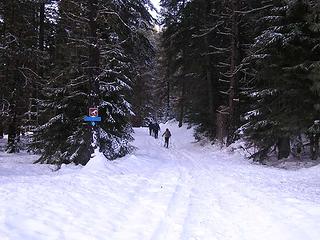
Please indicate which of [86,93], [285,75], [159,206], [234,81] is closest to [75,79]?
[86,93]

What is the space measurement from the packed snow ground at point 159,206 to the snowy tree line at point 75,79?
346 centimetres

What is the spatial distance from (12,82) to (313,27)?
49.3ft

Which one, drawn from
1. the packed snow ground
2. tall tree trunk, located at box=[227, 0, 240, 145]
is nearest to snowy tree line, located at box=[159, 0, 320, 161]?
tall tree trunk, located at box=[227, 0, 240, 145]

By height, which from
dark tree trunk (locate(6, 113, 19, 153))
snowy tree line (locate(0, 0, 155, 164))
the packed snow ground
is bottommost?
the packed snow ground

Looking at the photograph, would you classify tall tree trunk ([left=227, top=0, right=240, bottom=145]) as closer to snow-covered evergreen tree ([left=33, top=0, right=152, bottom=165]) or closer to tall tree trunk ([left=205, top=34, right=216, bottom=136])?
tall tree trunk ([left=205, top=34, right=216, bottom=136])

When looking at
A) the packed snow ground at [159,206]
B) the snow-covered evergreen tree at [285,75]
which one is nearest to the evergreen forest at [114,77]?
the snow-covered evergreen tree at [285,75]

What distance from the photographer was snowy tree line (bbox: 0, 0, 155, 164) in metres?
17.0

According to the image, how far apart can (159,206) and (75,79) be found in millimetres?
9145

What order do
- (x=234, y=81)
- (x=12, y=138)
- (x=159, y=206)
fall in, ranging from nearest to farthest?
(x=159, y=206)
(x=12, y=138)
(x=234, y=81)

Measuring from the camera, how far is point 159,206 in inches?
365

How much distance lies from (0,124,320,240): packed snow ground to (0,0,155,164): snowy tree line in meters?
3.46

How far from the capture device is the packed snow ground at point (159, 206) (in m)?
6.99

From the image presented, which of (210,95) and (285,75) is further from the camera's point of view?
(210,95)

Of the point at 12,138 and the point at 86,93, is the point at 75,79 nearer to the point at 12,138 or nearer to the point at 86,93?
the point at 86,93
